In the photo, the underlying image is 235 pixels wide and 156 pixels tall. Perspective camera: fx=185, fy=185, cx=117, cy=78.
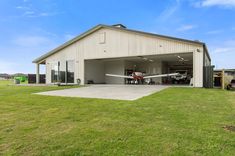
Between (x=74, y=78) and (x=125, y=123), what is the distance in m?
16.6

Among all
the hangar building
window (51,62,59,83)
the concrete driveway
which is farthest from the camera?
window (51,62,59,83)

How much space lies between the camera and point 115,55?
58.6ft

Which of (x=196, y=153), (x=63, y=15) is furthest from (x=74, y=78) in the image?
(x=196, y=153)

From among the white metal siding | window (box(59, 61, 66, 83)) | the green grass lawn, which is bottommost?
the green grass lawn

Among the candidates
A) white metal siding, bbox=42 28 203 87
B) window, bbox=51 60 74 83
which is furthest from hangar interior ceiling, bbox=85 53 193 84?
window, bbox=51 60 74 83

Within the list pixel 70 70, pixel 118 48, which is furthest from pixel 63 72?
pixel 118 48

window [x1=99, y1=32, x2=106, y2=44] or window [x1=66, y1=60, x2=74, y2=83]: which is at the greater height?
window [x1=99, y1=32, x2=106, y2=44]

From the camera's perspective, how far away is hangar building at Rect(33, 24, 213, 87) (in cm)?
1463

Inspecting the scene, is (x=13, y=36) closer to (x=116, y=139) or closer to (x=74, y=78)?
(x=74, y=78)

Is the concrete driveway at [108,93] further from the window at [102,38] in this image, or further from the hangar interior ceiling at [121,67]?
the hangar interior ceiling at [121,67]

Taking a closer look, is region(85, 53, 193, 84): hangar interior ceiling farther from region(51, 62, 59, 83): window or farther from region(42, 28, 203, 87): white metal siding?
region(51, 62, 59, 83): window

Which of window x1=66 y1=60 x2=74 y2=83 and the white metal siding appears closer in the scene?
the white metal siding

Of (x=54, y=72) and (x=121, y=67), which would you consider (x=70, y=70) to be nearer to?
(x=54, y=72)

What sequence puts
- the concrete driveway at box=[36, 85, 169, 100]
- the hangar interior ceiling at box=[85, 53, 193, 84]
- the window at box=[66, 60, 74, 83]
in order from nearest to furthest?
the concrete driveway at box=[36, 85, 169, 100], the window at box=[66, 60, 74, 83], the hangar interior ceiling at box=[85, 53, 193, 84]
